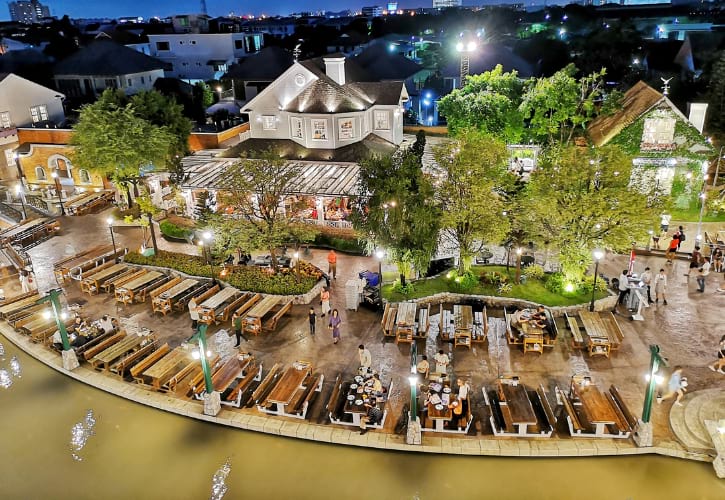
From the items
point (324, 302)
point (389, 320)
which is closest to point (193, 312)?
point (324, 302)

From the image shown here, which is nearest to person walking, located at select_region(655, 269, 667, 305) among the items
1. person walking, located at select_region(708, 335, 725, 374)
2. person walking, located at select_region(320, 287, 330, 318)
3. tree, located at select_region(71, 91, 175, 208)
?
person walking, located at select_region(708, 335, 725, 374)

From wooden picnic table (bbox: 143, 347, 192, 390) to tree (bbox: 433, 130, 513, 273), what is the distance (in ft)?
37.1

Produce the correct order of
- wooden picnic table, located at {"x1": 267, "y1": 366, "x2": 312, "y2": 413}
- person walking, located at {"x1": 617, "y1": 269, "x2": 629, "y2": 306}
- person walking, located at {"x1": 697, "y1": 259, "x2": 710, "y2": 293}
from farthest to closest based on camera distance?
person walking, located at {"x1": 697, "y1": 259, "x2": 710, "y2": 293}, person walking, located at {"x1": 617, "y1": 269, "x2": 629, "y2": 306}, wooden picnic table, located at {"x1": 267, "y1": 366, "x2": 312, "y2": 413}

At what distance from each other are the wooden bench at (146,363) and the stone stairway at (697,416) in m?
16.5

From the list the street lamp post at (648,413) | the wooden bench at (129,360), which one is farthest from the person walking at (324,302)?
the street lamp post at (648,413)

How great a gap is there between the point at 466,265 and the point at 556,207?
4504 millimetres

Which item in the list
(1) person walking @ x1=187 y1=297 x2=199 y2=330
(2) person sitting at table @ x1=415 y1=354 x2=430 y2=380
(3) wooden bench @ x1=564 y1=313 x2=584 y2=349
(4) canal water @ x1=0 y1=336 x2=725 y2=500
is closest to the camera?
(4) canal water @ x1=0 y1=336 x2=725 y2=500

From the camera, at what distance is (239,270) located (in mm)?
25438

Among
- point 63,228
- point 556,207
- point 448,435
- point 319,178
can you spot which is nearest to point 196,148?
point 63,228

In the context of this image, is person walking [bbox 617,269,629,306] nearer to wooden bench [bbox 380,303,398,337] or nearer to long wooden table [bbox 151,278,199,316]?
wooden bench [bbox 380,303,398,337]

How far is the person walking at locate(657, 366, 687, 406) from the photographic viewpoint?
53.5 feet

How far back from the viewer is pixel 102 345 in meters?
20.0

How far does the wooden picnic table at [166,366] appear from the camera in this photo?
1794 centimetres

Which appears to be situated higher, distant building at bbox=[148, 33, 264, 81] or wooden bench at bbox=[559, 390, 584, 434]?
distant building at bbox=[148, 33, 264, 81]
